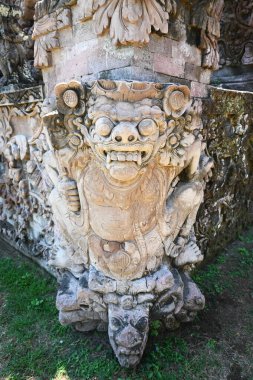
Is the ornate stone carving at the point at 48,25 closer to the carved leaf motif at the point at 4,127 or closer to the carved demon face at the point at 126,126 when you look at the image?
the carved demon face at the point at 126,126

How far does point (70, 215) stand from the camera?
2.68 metres

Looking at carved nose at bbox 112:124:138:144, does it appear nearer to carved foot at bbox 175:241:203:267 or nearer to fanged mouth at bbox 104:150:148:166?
fanged mouth at bbox 104:150:148:166

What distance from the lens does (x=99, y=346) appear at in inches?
110

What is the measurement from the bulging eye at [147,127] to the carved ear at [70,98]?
473mm

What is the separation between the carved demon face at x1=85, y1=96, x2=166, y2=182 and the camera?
2.11 m

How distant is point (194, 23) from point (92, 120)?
4.29 ft

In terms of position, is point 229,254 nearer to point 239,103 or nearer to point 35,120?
point 239,103

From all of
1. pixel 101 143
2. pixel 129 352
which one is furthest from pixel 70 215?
pixel 129 352

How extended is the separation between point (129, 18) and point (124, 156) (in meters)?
0.97

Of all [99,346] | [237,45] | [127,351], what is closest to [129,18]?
[127,351]

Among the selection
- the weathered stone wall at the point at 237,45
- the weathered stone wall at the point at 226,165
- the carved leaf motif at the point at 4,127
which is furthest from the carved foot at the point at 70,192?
the weathered stone wall at the point at 237,45

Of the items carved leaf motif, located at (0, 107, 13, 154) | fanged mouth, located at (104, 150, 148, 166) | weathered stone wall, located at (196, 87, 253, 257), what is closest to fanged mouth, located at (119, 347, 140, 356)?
fanged mouth, located at (104, 150, 148, 166)

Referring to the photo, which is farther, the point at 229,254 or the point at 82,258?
the point at 229,254

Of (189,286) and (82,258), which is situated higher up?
(82,258)
